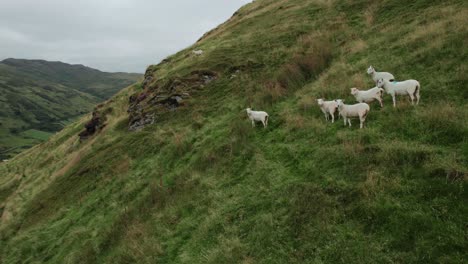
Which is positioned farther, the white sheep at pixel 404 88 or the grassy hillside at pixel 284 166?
the white sheep at pixel 404 88

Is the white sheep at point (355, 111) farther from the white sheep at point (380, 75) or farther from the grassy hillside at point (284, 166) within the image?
the white sheep at point (380, 75)

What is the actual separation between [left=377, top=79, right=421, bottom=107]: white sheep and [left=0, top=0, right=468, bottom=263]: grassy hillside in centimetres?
45

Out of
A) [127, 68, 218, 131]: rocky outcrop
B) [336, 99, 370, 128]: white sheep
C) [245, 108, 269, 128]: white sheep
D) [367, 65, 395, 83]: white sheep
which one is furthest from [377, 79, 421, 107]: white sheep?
[127, 68, 218, 131]: rocky outcrop

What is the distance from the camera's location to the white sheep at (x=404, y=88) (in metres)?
13.4

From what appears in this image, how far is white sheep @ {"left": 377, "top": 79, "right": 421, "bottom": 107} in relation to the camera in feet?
44.0

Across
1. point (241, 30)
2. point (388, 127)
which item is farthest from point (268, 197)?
point (241, 30)

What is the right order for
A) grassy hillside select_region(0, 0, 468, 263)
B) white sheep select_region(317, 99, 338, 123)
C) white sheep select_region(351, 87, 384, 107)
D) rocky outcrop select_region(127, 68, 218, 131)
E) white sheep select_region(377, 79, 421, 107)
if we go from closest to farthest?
grassy hillside select_region(0, 0, 468, 263) → white sheep select_region(377, 79, 421, 107) → white sheep select_region(351, 87, 384, 107) → white sheep select_region(317, 99, 338, 123) → rocky outcrop select_region(127, 68, 218, 131)

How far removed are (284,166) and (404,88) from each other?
5840mm

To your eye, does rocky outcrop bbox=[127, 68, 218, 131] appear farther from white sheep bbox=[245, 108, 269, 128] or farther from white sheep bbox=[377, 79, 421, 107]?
white sheep bbox=[377, 79, 421, 107]

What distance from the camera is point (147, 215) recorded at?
16.0 m

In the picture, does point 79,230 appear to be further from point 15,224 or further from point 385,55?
point 385,55

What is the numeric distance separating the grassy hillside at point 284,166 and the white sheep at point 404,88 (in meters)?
0.45

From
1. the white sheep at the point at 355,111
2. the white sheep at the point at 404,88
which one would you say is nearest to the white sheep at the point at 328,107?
the white sheep at the point at 355,111

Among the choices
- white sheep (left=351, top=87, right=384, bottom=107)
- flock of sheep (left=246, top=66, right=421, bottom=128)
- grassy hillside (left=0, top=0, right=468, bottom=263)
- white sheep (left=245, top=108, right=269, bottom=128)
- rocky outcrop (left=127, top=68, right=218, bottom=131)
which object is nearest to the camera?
grassy hillside (left=0, top=0, right=468, bottom=263)
